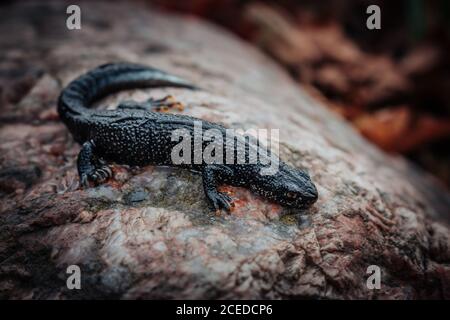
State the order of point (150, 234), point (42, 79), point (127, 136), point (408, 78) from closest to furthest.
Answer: point (150, 234), point (127, 136), point (42, 79), point (408, 78)

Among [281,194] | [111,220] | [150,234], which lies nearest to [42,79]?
[111,220]

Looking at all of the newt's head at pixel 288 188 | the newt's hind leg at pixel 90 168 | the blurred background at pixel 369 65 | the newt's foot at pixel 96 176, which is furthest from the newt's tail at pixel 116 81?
the blurred background at pixel 369 65

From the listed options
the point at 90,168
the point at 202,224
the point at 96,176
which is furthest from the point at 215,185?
the point at 90,168

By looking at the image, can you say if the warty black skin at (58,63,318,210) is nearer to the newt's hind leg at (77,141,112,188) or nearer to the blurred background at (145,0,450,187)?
the newt's hind leg at (77,141,112,188)

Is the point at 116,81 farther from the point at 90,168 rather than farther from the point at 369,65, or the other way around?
the point at 369,65

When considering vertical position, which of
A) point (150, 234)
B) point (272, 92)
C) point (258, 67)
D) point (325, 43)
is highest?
point (325, 43)

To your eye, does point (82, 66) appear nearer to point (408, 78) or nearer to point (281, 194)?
point (281, 194)
